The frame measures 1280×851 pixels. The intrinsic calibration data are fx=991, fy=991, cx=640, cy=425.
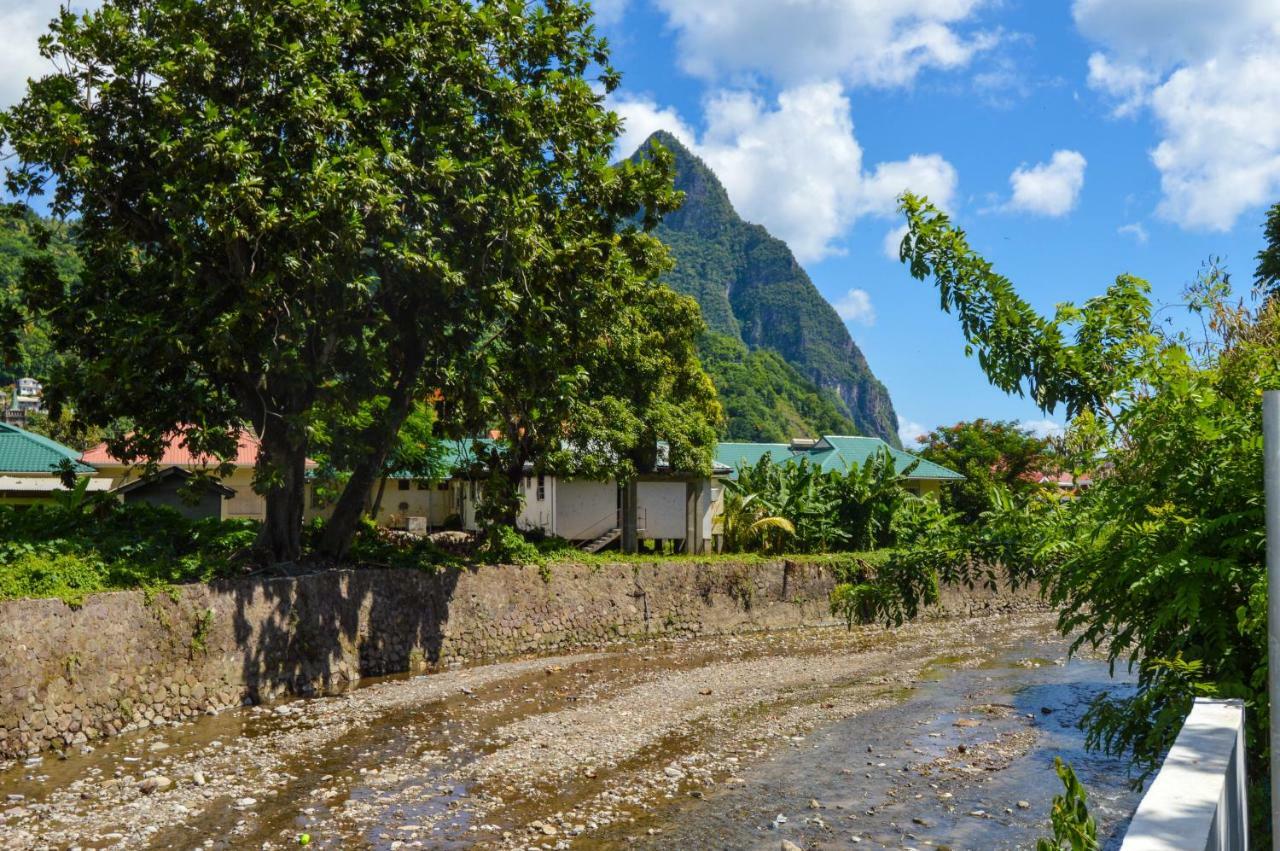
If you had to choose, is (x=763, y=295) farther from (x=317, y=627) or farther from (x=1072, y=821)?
(x=1072, y=821)

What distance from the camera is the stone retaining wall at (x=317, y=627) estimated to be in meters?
14.9

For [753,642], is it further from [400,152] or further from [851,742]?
[400,152]

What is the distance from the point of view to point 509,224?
60.6 ft

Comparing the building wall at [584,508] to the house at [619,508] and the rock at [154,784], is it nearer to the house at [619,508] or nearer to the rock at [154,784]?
the house at [619,508]

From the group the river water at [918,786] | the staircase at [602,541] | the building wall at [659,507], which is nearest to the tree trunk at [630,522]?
the building wall at [659,507]

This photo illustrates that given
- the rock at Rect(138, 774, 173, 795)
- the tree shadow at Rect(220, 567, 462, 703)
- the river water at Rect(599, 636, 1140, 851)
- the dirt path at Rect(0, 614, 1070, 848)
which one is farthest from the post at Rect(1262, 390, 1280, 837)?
the tree shadow at Rect(220, 567, 462, 703)

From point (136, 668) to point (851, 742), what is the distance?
38.4 ft

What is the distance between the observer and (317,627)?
19672 millimetres

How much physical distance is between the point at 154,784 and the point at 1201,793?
514 inches

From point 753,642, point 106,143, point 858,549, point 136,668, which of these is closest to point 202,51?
point 106,143

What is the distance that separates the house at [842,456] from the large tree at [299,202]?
22.7 metres

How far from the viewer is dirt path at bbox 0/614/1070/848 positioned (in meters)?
11.5

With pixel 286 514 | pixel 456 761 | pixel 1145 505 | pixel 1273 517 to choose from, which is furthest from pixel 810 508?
pixel 1273 517

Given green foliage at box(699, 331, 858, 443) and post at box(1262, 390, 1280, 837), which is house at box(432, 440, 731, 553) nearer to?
post at box(1262, 390, 1280, 837)
